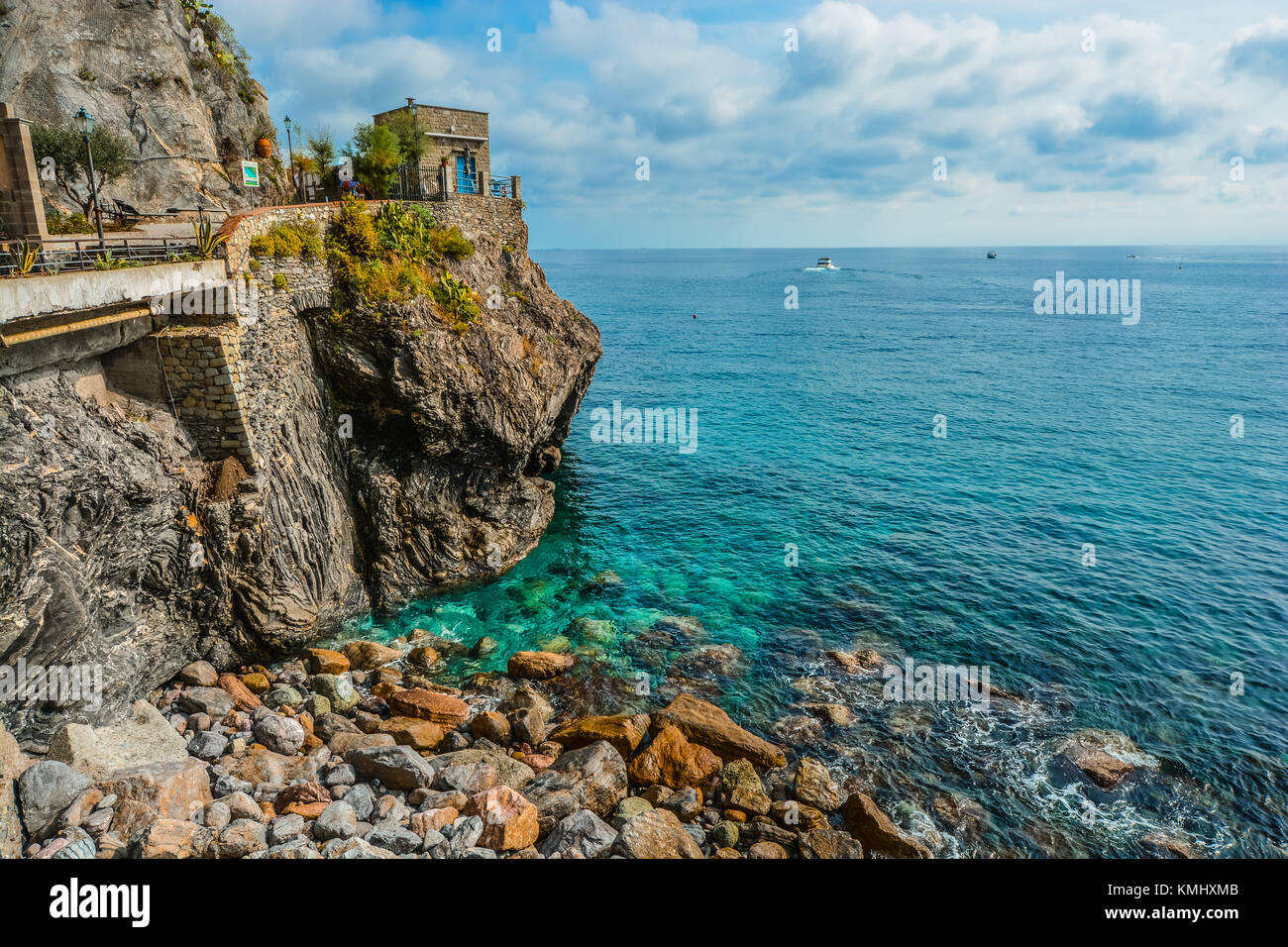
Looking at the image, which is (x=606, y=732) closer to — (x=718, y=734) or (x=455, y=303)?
(x=718, y=734)

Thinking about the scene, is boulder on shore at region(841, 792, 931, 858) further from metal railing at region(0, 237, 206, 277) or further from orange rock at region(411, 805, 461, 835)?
metal railing at region(0, 237, 206, 277)

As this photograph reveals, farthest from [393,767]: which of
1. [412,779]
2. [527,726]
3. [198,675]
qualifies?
A: [198,675]

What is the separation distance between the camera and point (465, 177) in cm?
4388

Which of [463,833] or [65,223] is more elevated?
[65,223]

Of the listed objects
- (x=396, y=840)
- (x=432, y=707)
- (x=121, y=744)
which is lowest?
(x=432, y=707)

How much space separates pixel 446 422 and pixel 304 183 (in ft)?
61.0

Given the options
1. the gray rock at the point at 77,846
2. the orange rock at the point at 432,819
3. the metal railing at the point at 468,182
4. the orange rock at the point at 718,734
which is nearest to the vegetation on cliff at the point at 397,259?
the metal railing at the point at 468,182

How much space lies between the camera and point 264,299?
87.6 feet

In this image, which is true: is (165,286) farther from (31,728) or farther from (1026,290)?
(1026,290)

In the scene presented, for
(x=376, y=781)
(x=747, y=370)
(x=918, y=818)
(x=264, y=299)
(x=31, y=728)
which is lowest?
(x=918, y=818)

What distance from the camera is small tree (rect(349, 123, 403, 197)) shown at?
→ 39156mm

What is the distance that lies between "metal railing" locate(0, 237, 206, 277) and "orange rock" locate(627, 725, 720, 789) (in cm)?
2055

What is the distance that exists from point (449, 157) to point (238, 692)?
3172 cm

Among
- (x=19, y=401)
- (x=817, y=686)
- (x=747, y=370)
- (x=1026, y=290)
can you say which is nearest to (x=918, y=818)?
(x=817, y=686)
